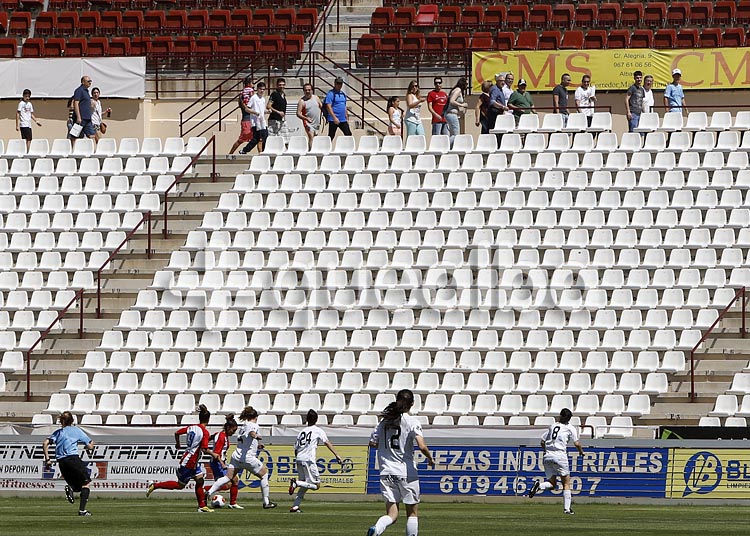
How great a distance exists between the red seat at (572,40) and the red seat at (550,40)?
0.14 metres

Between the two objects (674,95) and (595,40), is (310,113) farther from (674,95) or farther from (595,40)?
(674,95)

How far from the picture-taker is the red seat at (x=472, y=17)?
34750mm

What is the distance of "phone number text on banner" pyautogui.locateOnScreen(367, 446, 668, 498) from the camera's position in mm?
22344

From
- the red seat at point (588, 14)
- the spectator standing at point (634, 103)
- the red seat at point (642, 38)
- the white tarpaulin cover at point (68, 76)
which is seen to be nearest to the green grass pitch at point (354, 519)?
the spectator standing at point (634, 103)

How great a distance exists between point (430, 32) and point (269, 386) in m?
11.9

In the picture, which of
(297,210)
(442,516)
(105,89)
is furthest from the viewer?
(105,89)

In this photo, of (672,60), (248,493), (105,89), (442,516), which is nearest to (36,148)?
(105,89)

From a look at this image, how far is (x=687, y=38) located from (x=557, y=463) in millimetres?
15101

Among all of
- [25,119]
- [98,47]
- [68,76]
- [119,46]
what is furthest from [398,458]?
[98,47]

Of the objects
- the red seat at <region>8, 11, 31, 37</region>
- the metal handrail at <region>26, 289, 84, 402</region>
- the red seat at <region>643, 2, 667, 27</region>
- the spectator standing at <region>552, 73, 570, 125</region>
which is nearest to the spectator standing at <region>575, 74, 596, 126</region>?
the spectator standing at <region>552, 73, 570, 125</region>

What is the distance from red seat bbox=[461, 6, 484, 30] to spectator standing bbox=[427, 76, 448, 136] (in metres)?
4.50

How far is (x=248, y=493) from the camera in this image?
2422 centimetres

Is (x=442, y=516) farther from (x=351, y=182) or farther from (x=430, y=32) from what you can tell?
(x=430, y=32)

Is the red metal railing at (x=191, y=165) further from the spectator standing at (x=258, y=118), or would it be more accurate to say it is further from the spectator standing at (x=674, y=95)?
the spectator standing at (x=674, y=95)
